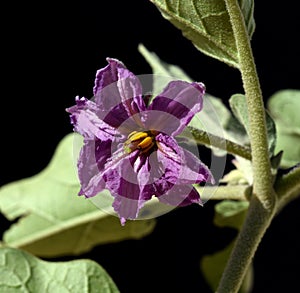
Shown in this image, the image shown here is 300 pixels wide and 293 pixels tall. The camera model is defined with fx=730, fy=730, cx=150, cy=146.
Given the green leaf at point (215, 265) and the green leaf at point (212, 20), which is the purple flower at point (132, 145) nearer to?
the green leaf at point (212, 20)

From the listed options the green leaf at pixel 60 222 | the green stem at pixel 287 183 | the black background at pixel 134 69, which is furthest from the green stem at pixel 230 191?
the black background at pixel 134 69

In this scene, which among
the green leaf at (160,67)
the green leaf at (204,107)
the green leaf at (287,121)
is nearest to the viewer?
the green leaf at (204,107)

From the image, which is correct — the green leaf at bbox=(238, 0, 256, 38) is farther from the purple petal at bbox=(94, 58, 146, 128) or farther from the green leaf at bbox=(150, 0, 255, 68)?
the purple petal at bbox=(94, 58, 146, 128)

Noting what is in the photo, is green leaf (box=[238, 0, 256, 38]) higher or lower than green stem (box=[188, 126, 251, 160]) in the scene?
higher

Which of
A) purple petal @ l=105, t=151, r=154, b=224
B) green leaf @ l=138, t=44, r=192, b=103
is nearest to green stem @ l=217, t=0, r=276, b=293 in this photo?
purple petal @ l=105, t=151, r=154, b=224

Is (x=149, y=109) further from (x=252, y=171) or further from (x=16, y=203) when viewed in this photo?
(x=16, y=203)

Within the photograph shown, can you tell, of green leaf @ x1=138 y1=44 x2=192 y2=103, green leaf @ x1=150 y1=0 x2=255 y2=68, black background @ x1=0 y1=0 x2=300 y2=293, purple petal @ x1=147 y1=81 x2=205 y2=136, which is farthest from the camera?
black background @ x1=0 y1=0 x2=300 y2=293

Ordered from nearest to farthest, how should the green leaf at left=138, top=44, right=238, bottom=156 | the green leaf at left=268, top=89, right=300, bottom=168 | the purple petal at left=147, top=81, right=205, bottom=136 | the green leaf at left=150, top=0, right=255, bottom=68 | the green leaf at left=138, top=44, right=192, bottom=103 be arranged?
the purple petal at left=147, top=81, right=205, bottom=136 → the green leaf at left=150, top=0, right=255, bottom=68 → the green leaf at left=138, top=44, right=238, bottom=156 → the green leaf at left=138, top=44, right=192, bottom=103 → the green leaf at left=268, top=89, right=300, bottom=168
